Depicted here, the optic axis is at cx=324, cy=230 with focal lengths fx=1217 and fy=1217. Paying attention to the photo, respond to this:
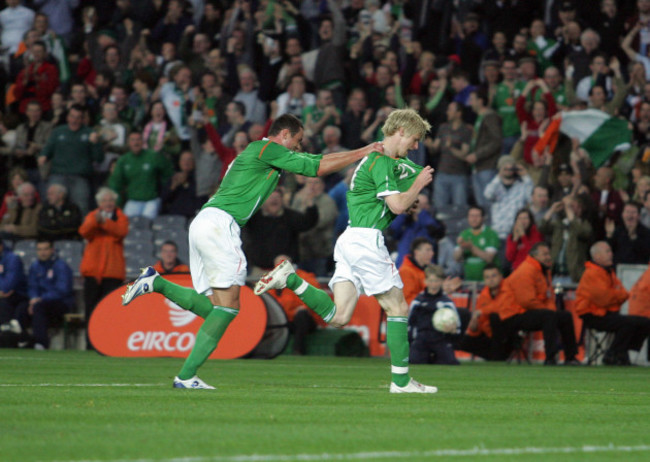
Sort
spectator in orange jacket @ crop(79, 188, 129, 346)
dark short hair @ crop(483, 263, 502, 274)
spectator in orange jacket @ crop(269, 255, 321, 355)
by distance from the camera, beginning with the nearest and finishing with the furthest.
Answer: dark short hair @ crop(483, 263, 502, 274), spectator in orange jacket @ crop(269, 255, 321, 355), spectator in orange jacket @ crop(79, 188, 129, 346)

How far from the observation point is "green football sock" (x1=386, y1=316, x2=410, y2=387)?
9570 millimetres

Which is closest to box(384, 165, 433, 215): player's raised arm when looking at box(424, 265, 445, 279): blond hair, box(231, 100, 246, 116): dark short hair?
box(424, 265, 445, 279): blond hair

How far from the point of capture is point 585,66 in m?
20.9

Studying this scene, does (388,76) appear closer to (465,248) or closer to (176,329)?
(465,248)

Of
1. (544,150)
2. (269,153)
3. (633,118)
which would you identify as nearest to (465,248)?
(544,150)

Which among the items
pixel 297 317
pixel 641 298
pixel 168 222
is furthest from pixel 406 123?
pixel 168 222

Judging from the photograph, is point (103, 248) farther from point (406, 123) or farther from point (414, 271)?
point (406, 123)

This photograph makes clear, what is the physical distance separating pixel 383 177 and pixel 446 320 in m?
6.88

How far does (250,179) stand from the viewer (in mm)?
10008

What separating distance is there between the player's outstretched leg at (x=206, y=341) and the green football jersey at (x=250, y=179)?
82 cm

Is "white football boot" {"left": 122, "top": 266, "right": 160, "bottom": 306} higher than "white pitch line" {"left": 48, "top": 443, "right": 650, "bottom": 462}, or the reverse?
"white football boot" {"left": 122, "top": 266, "right": 160, "bottom": 306}

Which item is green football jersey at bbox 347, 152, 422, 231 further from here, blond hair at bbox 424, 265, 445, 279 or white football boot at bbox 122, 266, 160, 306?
blond hair at bbox 424, 265, 445, 279

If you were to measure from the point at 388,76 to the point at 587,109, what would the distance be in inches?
151

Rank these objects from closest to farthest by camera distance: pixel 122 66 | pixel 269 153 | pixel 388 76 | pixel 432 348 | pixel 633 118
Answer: pixel 269 153 < pixel 432 348 < pixel 633 118 < pixel 388 76 < pixel 122 66
